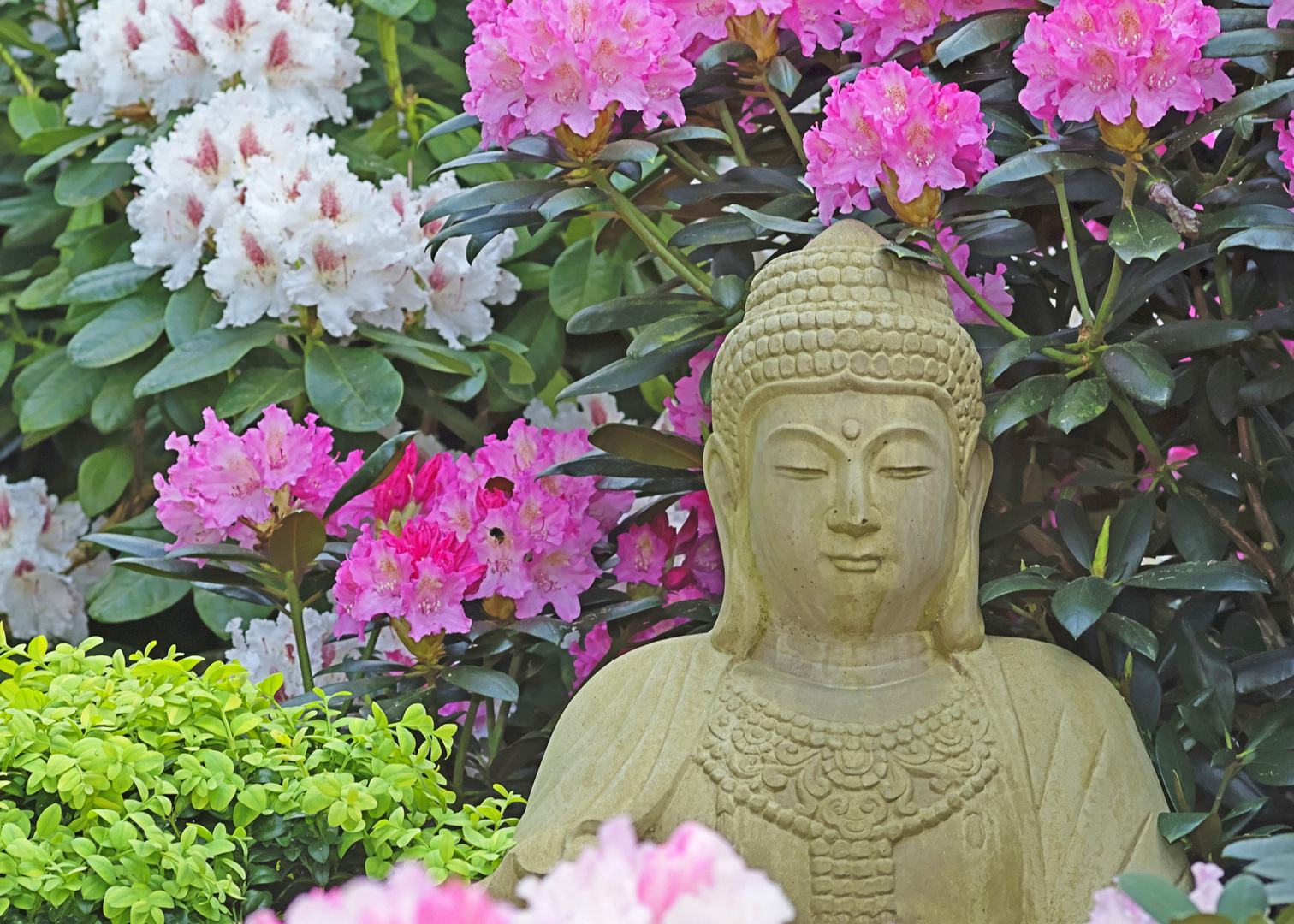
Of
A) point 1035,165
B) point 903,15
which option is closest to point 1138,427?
point 1035,165

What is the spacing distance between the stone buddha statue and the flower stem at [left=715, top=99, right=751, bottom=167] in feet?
1.22

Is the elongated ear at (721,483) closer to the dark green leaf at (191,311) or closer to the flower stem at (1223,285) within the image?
the flower stem at (1223,285)

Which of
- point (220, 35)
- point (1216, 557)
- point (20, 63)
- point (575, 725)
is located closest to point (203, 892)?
point (575, 725)

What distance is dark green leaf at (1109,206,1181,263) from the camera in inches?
57.1

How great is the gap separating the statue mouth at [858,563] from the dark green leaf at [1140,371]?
32 cm

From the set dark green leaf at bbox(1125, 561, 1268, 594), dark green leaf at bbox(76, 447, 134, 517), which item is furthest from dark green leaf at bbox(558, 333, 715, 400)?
dark green leaf at bbox(76, 447, 134, 517)

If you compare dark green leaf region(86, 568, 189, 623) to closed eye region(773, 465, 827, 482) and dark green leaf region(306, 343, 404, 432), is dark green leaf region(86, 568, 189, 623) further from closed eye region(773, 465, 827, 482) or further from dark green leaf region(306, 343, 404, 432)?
closed eye region(773, 465, 827, 482)

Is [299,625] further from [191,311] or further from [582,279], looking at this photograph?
[582,279]

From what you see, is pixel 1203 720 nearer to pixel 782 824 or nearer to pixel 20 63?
pixel 782 824

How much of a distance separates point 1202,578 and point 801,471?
448 mm

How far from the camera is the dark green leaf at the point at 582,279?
92.1 inches

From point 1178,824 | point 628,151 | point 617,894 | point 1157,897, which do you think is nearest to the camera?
point 617,894

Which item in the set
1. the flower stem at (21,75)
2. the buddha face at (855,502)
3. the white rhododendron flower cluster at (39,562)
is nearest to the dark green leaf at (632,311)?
the buddha face at (855,502)

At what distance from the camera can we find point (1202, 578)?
153cm
